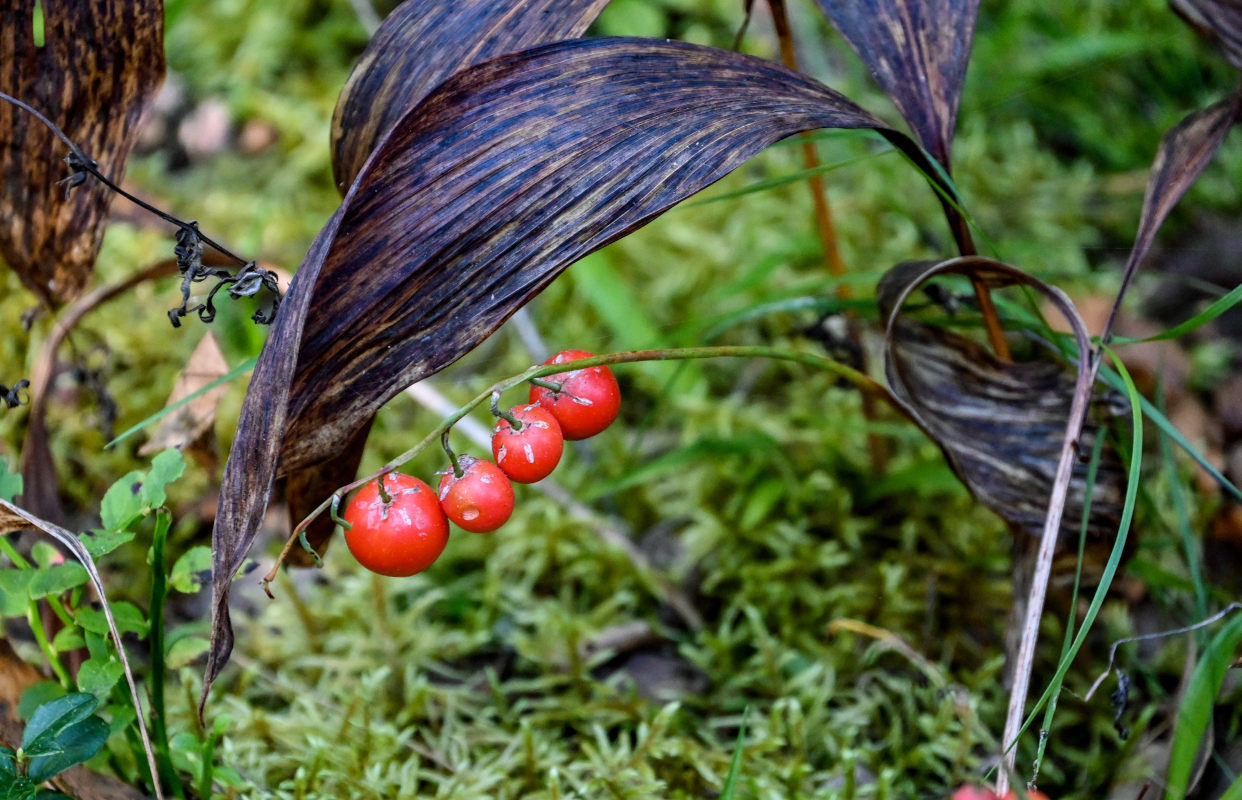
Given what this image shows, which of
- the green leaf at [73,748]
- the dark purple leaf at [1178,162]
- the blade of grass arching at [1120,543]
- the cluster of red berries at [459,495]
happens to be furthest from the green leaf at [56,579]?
the dark purple leaf at [1178,162]

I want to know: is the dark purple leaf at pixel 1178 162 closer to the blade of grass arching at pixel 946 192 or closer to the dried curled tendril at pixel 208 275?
the blade of grass arching at pixel 946 192

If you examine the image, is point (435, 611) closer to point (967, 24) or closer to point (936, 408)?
point (936, 408)

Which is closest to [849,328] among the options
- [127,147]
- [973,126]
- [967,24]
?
[967,24]

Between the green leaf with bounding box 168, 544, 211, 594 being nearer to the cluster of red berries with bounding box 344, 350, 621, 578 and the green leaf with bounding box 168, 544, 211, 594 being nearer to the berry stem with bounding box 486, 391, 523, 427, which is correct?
the cluster of red berries with bounding box 344, 350, 621, 578

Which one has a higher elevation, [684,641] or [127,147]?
[127,147]

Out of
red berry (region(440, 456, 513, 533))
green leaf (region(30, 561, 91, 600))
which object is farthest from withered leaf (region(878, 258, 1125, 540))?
green leaf (region(30, 561, 91, 600))

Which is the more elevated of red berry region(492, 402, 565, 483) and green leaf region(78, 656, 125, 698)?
red berry region(492, 402, 565, 483)
